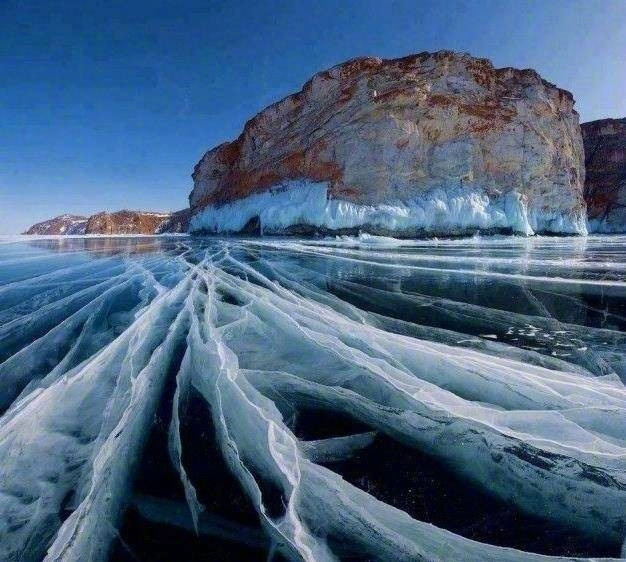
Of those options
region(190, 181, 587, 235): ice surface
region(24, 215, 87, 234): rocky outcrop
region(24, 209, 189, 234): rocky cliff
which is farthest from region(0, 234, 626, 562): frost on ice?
region(24, 215, 87, 234): rocky outcrop

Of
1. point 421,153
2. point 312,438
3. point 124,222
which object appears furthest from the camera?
point 124,222

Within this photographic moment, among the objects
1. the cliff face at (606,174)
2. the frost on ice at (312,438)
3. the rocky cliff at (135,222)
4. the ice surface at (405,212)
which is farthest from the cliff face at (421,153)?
the rocky cliff at (135,222)

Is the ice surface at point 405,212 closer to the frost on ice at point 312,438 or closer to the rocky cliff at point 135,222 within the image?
the frost on ice at point 312,438

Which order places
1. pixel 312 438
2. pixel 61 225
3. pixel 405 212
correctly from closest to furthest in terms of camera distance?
pixel 312 438 → pixel 405 212 → pixel 61 225

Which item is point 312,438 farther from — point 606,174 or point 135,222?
point 135,222

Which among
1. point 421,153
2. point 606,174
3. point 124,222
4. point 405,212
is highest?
point 606,174

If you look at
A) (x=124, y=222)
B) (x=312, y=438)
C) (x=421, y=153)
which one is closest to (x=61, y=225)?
(x=124, y=222)
